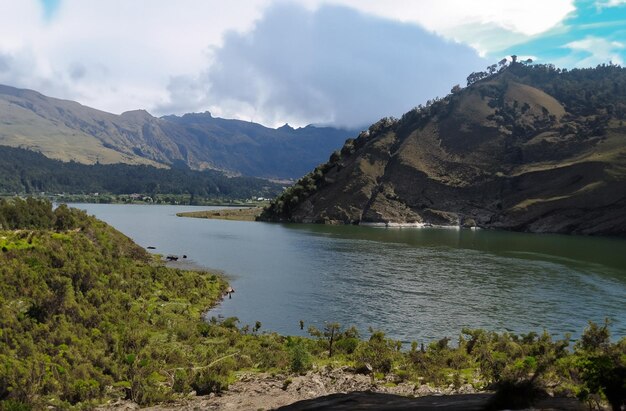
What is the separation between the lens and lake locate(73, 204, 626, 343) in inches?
1901

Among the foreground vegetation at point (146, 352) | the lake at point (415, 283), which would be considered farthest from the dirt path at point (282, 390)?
the lake at point (415, 283)

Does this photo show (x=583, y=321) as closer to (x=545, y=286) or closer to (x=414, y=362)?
(x=545, y=286)

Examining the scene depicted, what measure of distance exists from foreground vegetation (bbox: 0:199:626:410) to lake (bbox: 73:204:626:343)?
9.75 metres

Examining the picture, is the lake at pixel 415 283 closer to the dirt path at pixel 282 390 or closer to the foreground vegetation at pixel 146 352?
the foreground vegetation at pixel 146 352

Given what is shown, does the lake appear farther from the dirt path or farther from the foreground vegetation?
the dirt path

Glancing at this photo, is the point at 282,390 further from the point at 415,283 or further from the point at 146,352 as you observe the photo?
the point at 415,283

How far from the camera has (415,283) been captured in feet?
219

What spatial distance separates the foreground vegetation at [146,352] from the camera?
21234 mm

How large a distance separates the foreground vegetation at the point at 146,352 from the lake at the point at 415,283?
32.0 feet

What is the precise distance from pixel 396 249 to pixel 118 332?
3223 inches

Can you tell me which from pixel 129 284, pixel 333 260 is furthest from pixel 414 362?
pixel 333 260

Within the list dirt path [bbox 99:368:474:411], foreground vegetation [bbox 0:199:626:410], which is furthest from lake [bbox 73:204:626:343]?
dirt path [bbox 99:368:474:411]

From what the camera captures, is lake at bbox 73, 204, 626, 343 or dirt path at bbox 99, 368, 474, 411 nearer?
dirt path at bbox 99, 368, 474, 411

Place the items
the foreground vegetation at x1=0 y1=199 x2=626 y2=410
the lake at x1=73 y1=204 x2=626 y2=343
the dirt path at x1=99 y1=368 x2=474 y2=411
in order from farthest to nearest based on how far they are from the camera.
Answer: the lake at x1=73 y1=204 x2=626 y2=343
the foreground vegetation at x1=0 y1=199 x2=626 y2=410
the dirt path at x1=99 y1=368 x2=474 y2=411
